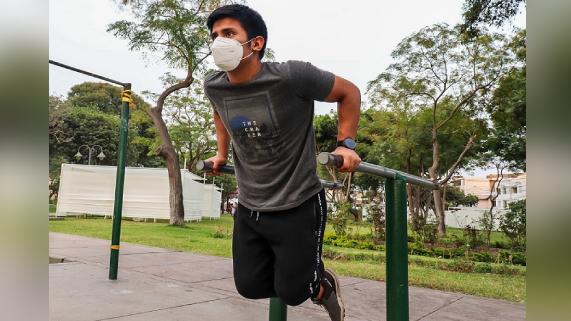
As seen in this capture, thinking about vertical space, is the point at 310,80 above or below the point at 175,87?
below

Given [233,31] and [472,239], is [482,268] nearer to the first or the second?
[472,239]

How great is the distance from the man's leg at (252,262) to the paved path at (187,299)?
3.37 feet

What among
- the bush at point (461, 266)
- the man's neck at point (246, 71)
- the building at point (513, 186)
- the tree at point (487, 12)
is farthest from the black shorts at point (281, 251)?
the tree at point (487, 12)

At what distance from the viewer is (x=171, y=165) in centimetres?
1231

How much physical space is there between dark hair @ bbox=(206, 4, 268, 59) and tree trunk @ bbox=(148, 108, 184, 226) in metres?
10.7

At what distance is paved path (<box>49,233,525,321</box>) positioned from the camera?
2887mm

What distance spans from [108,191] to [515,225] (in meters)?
11.5

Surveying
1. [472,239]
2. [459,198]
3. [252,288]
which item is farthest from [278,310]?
[459,198]

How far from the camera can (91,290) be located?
342 cm

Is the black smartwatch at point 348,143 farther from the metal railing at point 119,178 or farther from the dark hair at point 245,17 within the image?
the metal railing at point 119,178

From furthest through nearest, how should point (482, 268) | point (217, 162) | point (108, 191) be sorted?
point (108, 191), point (482, 268), point (217, 162)

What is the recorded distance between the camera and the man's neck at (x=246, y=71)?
182cm

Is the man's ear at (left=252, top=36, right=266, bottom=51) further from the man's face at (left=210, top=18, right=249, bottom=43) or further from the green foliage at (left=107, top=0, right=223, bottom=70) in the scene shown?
the green foliage at (left=107, top=0, right=223, bottom=70)
